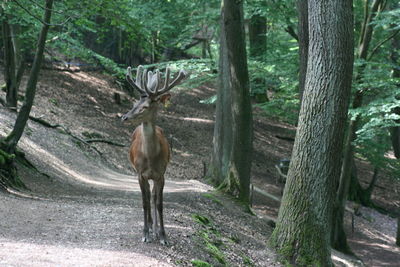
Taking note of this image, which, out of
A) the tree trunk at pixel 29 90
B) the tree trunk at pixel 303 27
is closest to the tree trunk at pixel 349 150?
the tree trunk at pixel 303 27

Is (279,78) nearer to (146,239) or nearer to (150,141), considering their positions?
(150,141)

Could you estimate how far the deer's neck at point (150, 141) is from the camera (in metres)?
7.43

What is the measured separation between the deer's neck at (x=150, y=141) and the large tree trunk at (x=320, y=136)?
2.76 meters

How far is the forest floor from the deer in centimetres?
38

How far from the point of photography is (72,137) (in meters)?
19.2

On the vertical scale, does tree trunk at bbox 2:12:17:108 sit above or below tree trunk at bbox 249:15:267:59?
below

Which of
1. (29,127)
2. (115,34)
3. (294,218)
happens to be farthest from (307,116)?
(115,34)

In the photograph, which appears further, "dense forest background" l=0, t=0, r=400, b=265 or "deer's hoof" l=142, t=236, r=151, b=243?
"dense forest background" l=0, t=0, r=400, b=265

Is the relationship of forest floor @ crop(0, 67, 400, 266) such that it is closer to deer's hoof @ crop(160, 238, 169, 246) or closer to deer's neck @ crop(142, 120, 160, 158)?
deer's hoof @ crop(160, 238, 169, 246)

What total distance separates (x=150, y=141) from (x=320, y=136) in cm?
301

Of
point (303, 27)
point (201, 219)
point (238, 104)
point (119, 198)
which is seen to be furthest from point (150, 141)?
point (238, 104)

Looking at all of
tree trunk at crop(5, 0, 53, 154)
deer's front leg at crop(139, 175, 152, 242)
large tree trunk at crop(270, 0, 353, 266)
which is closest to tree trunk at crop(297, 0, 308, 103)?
large tree trunk at crop(270, 0, 353, 266)

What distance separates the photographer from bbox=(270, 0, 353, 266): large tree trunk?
8734 mm

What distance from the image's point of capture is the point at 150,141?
750 cm
